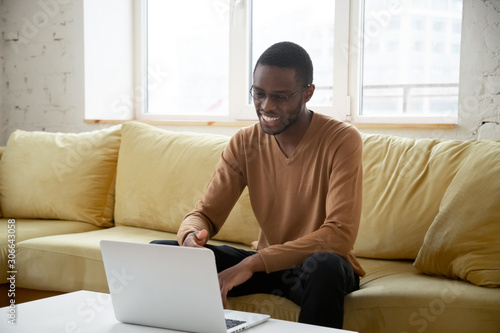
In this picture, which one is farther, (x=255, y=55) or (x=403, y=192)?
(x=255, y=55)

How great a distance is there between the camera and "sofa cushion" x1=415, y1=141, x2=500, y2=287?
1.79 meters

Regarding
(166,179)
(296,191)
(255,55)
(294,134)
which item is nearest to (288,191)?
(296,191)

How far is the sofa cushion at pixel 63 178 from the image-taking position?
2867mm

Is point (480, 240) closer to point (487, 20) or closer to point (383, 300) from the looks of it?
point (383, 300)

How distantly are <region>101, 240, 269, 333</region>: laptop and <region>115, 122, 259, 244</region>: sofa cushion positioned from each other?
41.6 inches

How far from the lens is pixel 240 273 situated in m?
1.67

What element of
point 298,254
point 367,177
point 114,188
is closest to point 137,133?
point 114,188

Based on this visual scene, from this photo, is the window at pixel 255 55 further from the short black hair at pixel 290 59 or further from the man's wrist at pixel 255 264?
the man's wrist at pixel 255 264

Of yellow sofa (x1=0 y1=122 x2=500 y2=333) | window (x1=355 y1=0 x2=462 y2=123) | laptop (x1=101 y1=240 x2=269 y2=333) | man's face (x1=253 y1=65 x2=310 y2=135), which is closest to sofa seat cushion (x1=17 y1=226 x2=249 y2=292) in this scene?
yellow sofa (x1=0 y1=122 x2=500 y2=333)

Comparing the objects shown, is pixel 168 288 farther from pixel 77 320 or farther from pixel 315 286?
pixel 315 286

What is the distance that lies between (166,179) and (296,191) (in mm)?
926

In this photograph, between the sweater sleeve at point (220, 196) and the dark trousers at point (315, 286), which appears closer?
the dark trousers at point (315, 286)

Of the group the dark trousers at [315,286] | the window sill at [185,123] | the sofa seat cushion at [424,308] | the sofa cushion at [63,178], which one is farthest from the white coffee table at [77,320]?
the window sill at [185,123]

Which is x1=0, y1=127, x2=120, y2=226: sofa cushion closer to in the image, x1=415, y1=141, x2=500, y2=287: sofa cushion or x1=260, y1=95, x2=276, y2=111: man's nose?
x1=260, y1=95, x2=276, y2=111: man's nose
